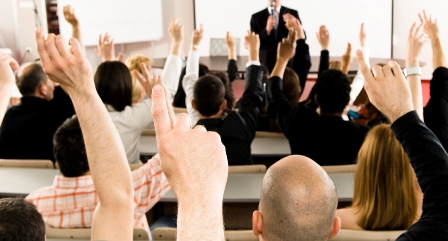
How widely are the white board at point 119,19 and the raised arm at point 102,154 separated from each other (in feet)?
22.8

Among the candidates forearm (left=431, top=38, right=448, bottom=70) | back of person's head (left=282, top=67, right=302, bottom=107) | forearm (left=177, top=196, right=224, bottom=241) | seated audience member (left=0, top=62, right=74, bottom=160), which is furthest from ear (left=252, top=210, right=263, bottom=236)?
back of person's head (left=282, top=67, right=302, bottom=107)

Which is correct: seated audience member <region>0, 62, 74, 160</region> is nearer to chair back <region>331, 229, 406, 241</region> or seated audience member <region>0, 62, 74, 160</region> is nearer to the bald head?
chair back <region>331, 229, 406, 241</region>

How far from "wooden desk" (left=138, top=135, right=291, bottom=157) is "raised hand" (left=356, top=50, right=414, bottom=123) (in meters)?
2.02

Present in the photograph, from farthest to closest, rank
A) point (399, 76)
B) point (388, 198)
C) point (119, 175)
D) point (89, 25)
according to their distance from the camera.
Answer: point (89, 25) < point (388, 198) < point (399, 76) < point (119, 175)

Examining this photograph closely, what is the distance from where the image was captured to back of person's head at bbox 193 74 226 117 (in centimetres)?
324

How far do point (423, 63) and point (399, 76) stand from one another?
6712 millimetres

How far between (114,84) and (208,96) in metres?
0.65

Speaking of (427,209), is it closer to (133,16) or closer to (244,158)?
(244,158)

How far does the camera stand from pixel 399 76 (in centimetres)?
157

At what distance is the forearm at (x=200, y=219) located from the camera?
805 millimetres

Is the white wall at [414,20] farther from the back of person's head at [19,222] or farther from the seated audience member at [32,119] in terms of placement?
the back of person's head at [19,222]

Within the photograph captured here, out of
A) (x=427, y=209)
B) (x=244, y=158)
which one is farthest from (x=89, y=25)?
(x=427, y=209)

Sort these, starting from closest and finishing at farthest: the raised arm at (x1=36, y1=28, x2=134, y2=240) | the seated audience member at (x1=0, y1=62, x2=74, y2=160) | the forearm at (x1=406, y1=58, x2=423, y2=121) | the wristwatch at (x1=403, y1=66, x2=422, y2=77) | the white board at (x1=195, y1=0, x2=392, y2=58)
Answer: the raised arm at (x1=36, y1=28, x2=134, y2=240), the forearm at (x1=406, y1=58, x2=423, y2=121), the wristwatch at (x1=403, y1=66, x2=422, y2=77), the seated audience member at (x1=0, y1=62, x2=74, y2=160), the white board at (x1=195, y1=0, x2=392, y2=58)

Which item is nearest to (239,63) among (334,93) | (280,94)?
(280,94)
